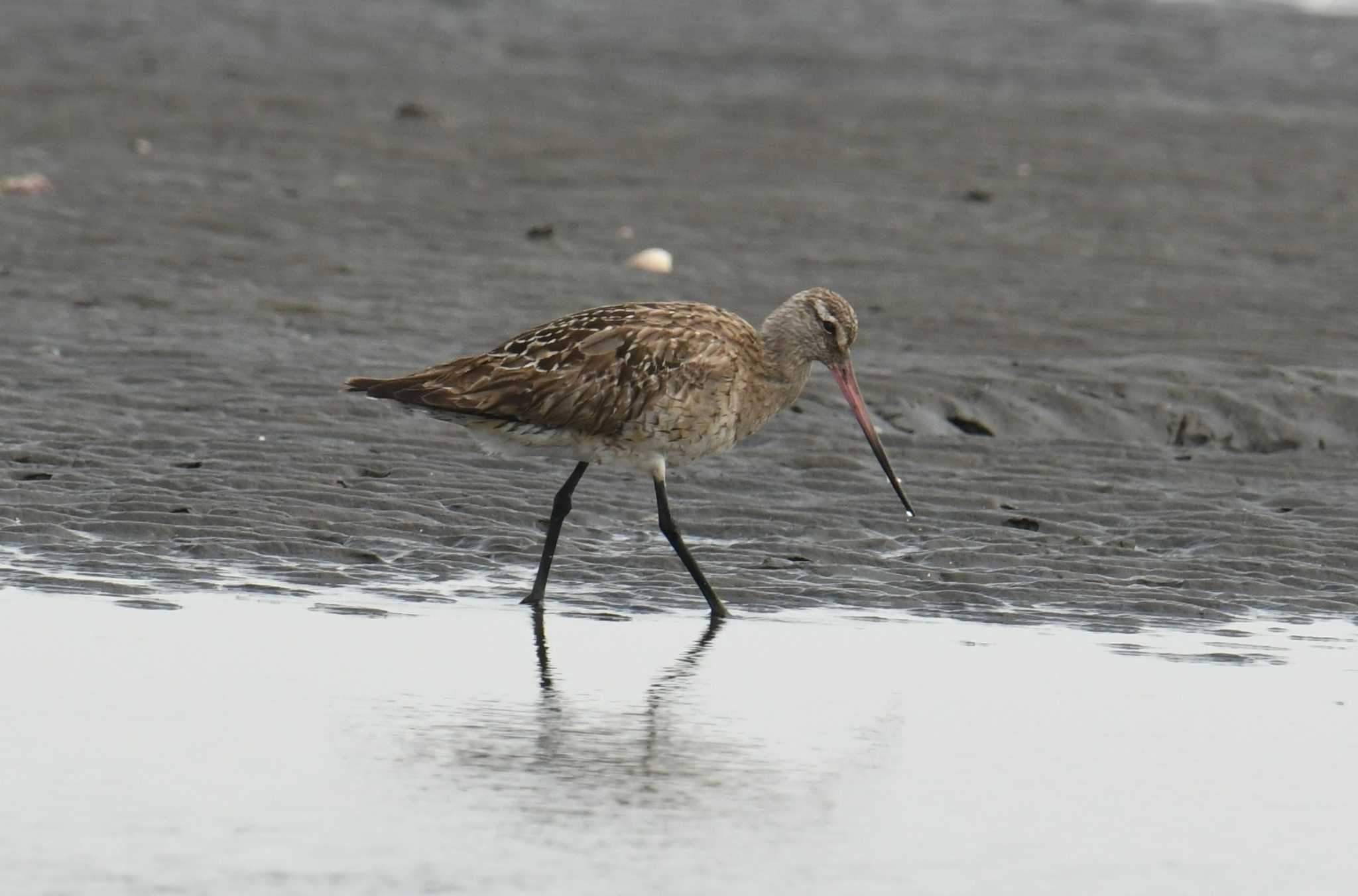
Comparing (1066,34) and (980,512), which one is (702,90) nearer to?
(1066,34)

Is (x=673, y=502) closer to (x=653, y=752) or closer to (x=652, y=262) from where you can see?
(x=653, y=752)

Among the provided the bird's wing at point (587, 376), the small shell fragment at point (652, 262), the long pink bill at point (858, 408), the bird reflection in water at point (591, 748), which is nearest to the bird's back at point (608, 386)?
the bird's wing at point (587, 376)

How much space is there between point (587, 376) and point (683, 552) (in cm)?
69

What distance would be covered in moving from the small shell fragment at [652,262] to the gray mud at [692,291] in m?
0.10

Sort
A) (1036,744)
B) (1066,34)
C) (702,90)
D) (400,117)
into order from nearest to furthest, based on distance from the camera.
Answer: (1036,744) < (400,117) < (702,90) < (1066,34)

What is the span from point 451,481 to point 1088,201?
8.31m

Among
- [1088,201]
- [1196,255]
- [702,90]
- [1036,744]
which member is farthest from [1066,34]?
[1036,744]

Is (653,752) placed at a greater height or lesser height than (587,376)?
lesser

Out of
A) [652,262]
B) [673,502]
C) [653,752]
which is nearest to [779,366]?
[673,502]

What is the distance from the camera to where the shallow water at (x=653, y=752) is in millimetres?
4973

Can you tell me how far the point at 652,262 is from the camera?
531 inches

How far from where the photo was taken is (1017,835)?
530 cm

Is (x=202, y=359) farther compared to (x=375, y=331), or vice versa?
(x=375, y=331)

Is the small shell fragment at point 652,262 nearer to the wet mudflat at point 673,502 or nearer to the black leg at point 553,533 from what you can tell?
the wet mudflat at point 673,502
